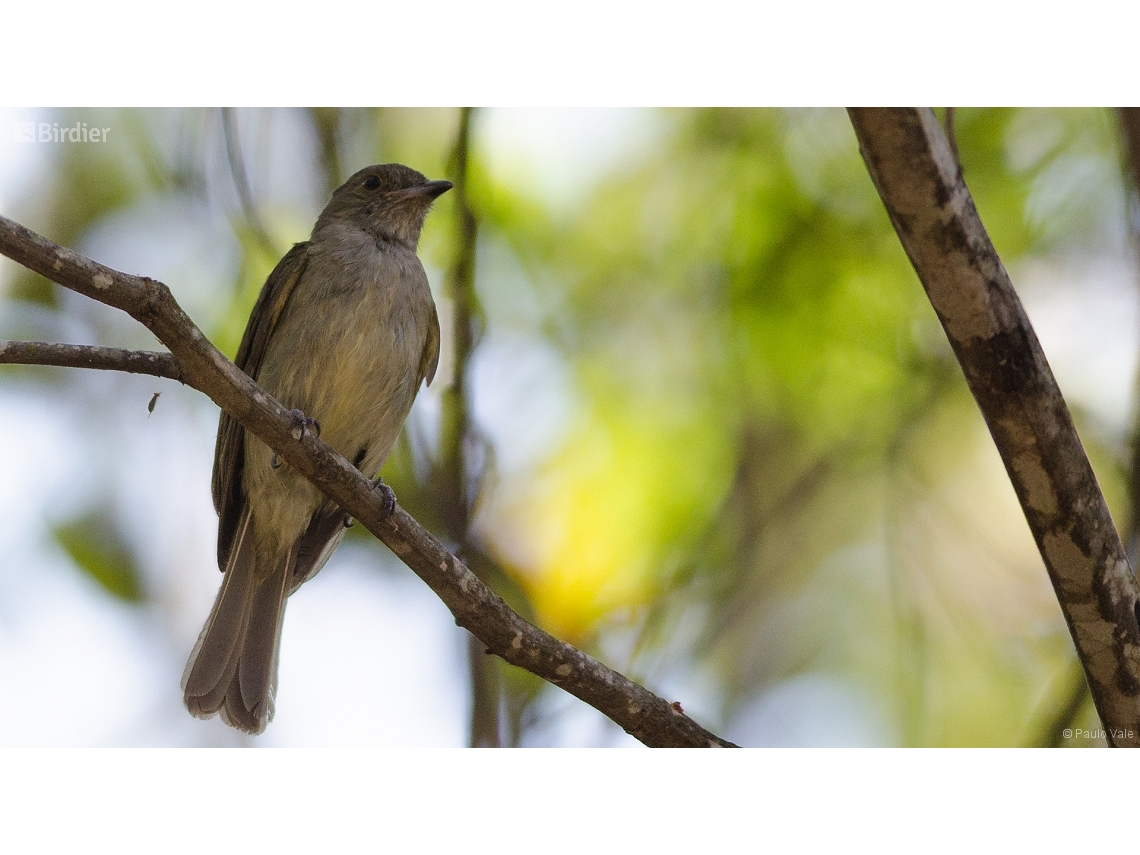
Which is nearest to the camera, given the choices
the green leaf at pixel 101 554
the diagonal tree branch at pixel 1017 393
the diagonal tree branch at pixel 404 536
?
the diagonal tree branch at pixel 1017 393

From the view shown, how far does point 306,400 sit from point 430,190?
91cm

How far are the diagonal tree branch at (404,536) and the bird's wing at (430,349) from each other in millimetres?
948

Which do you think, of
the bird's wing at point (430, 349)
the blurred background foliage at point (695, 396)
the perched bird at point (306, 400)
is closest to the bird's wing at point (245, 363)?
the perched bird at point (306, 400)

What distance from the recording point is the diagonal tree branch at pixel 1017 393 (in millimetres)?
2123

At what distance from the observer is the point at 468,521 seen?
12.0ft

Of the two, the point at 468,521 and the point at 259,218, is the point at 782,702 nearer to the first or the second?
the point at 468,521

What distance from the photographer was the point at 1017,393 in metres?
2.32

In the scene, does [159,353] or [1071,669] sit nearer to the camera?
[159,353]

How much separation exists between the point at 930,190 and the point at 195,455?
98.6 inches

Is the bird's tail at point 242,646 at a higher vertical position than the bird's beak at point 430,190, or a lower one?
lower

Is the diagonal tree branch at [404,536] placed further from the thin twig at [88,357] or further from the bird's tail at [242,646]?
the bird's tail at [242,646]

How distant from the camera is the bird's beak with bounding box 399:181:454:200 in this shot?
146 inches

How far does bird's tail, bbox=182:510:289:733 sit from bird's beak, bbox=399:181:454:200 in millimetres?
1223

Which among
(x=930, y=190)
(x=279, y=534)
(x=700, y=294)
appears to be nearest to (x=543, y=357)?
(x=700, y=294)
